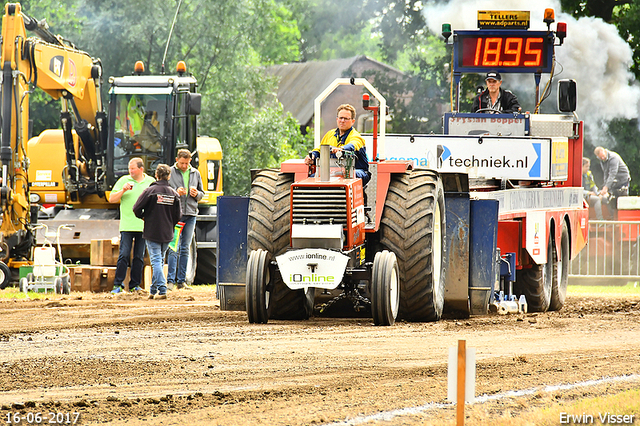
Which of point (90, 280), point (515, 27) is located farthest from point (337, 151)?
point (90, 280)

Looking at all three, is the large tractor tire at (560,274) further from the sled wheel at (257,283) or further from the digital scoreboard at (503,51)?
the sled wheel at (257,283)

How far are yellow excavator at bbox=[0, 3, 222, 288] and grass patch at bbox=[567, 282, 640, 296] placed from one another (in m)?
6.23

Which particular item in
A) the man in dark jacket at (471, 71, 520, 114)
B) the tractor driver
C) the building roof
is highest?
the building roof

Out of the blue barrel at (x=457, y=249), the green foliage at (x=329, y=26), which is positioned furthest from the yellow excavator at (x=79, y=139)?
the green foliage at (x=329, y=26)

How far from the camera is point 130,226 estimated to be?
49.3ft

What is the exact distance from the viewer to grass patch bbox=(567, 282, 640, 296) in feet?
58.3

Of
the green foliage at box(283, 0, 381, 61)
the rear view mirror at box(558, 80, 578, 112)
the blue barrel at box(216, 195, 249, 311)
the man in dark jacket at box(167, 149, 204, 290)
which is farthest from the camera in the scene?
the green foliage at box(283, 0, 381, 61)

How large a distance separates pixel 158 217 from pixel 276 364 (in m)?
6.71

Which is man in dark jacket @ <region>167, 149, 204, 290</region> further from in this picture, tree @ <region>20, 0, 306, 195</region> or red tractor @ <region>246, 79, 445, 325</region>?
tree @ <region>20, 0, 306, 195</region>

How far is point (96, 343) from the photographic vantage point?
30.0 feet

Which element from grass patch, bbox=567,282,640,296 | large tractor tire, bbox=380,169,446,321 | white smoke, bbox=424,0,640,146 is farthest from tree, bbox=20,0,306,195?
large tractor tire, bbox=380,169,446,321

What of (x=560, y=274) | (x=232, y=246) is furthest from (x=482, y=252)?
(x=560, y=274)

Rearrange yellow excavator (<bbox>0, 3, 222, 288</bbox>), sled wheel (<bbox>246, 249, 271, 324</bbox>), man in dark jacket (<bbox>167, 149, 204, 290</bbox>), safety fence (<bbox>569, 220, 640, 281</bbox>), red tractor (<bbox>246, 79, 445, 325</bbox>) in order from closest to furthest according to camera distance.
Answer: red tractor (<bbox>246, 79, 445, 325</bbox>) → sled wheel (<bbox>246, 249, 271, 324</bbox>) → man in dark jacket (<bbox>167, 149, 204, 290</bbox>) → yellow excavator (<bbox>0, 3, 222, 288</bbox>) → safety fence (<bbox>569, 220, 640, 281</bbox>)

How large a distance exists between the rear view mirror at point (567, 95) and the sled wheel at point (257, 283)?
5.73 meters
